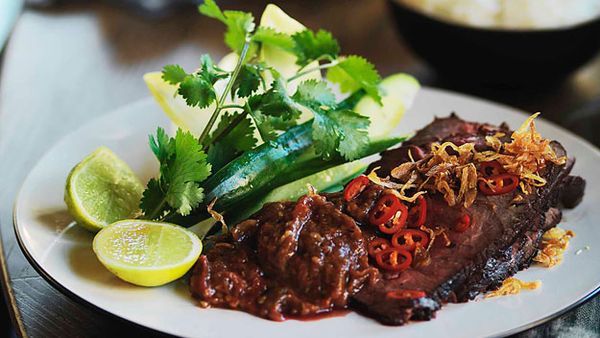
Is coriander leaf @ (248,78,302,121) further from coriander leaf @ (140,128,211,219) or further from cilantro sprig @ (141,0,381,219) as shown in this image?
coriander leaf @ (140,128,211,219)

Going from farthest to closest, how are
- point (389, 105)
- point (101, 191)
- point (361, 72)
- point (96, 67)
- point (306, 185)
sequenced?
point (96, 67)
point (389, 105)
point (361, 72)
point (306, 185)
point (101, 191)

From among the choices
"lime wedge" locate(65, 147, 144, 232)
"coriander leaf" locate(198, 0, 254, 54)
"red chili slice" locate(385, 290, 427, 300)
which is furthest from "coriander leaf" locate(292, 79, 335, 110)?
"red chili slice" locate(385, 290, 427, 300)

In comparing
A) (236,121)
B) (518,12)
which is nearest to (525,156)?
(236,121)

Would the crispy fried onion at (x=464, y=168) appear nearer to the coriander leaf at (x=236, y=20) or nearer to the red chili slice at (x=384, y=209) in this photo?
the red chili slice at (x=384, y=209)

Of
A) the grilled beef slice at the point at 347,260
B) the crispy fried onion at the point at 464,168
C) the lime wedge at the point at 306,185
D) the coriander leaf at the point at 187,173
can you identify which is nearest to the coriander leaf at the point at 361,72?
the lime wedge at the point at 306,185

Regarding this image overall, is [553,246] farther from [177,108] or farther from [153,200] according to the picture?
[177,108]

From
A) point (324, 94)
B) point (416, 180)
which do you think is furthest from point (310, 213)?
point (324, 94)
